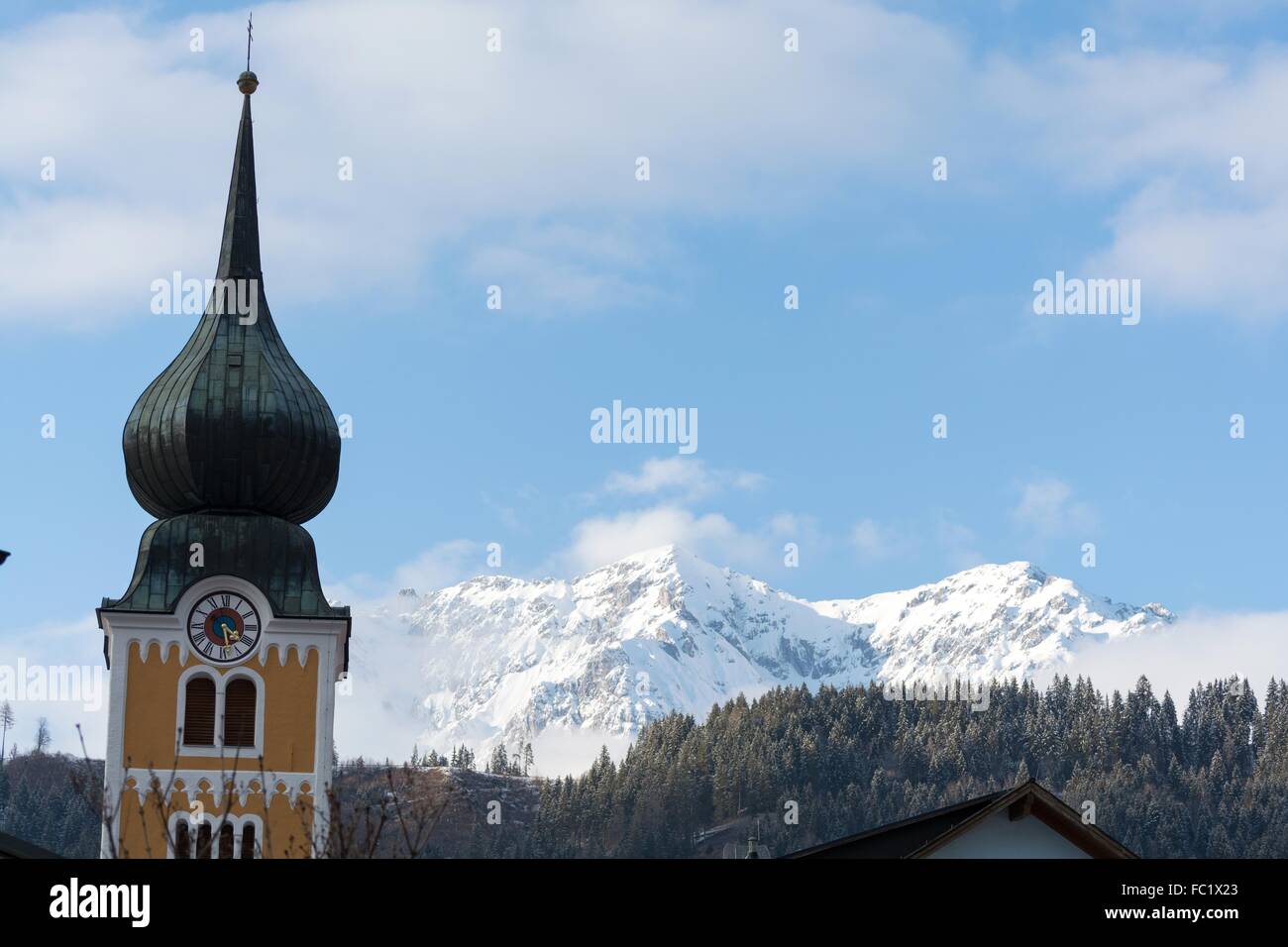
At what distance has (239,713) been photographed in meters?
59.6

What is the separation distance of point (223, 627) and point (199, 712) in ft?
7.17

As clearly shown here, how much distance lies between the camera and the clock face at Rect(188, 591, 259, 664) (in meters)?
60.1

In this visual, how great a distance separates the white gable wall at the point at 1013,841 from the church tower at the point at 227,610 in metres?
21.0

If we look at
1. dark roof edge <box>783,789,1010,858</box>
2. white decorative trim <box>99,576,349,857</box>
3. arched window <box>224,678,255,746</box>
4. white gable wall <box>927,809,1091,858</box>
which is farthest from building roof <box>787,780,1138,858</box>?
arched window <box>224,678,255,746</box>

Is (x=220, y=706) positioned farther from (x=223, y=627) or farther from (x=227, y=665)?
(x=223, y=627)

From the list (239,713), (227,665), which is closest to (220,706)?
(239,713)

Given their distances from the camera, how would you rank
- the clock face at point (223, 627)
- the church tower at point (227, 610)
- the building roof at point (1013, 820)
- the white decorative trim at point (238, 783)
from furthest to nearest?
the clock face at point (223, 627)
the church tower at point (227, 610)
the white decorative trim at point (238, 783)
the building roof at point (1013, 820)

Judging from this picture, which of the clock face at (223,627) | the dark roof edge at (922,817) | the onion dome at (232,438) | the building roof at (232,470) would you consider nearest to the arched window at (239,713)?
the clock face at (223,627)

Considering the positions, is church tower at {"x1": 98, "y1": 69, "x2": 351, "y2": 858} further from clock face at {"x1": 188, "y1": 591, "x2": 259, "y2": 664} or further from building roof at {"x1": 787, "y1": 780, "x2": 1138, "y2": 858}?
building roof at {"x1": 787, "y1": 780, "x2": 1138, "y2": 858}

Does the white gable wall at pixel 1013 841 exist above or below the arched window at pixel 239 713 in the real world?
below

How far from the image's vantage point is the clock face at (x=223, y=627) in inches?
2367

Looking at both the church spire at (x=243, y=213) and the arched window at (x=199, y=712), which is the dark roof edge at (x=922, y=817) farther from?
the church spire at (x=243, y=213)
